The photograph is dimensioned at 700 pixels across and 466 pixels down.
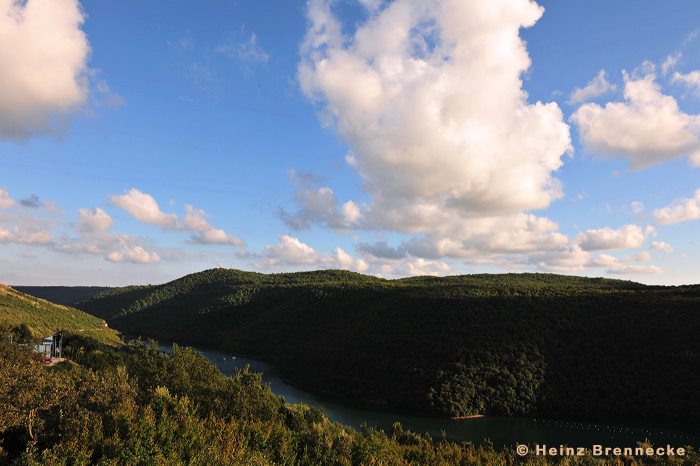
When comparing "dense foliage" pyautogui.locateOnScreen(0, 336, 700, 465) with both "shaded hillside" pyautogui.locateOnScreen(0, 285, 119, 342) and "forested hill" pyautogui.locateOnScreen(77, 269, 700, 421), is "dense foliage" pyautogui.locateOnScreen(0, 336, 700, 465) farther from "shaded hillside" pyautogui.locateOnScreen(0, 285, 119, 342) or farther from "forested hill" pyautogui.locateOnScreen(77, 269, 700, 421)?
"shaded hillside" pyautogui.locateOnScreen(0, 285, 119, 342)

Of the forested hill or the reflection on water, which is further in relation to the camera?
the forested hill

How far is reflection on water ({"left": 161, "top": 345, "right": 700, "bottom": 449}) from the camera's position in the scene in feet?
243

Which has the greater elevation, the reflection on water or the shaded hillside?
the shaded hillside

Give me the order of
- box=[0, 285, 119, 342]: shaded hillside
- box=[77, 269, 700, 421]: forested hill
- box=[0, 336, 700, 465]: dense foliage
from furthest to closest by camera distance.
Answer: box=[0, 285, 119, 342]: shaded hillside < box=[77, 269, 700, 421]: forested hill < box=[0, 336, 700, 465]: dense foliage

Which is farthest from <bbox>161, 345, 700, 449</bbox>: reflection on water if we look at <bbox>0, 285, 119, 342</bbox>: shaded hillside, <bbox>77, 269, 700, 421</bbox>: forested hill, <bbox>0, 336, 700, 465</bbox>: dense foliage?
<bbox>0, 285, 119, 342</bbox>: shaded hillside

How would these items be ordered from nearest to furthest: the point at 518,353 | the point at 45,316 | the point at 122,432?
the point at 122,432 → the point at 518,353 → the point at 45,316

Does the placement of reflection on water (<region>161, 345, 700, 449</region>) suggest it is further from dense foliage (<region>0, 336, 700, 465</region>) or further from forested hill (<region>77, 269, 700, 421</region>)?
dense foliage (<region>0, 336, 700, 465</region>)

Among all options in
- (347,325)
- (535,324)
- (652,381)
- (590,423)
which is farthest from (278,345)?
(652,381)

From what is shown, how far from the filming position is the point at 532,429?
8125 cm

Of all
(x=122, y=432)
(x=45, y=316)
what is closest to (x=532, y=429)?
(x=122, y=432)

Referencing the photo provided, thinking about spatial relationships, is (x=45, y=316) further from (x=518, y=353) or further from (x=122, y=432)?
(x=518, y=353)

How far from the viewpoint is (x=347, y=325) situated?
139m

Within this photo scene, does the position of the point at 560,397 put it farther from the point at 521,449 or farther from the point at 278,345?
the point at 278,345

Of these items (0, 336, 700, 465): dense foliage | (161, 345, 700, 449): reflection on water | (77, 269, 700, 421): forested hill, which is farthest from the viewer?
(77, 269, 700, 421): forested hill
